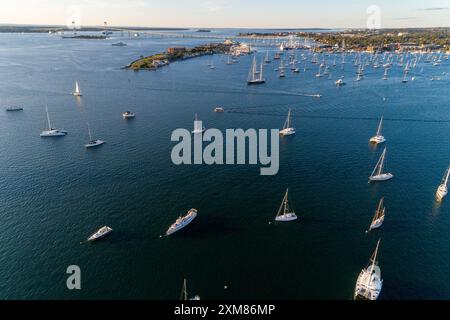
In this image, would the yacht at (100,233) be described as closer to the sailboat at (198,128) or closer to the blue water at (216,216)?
the blue water at (216,216)

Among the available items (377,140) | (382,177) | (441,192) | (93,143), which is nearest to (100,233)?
(93,143)

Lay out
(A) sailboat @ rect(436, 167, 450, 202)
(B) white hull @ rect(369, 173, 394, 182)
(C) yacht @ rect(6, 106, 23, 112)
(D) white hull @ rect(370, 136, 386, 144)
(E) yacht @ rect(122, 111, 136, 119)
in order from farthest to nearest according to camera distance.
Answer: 1. (C) yacht @ rect(6, 106, 23, 112)
2. (E) yacht @ rect(122, 111, 136, 119)
3. (D) white hull @ rect(370, 136, 386, 144)
4. (B) white hull @ rect(369, 173, 394, 182)
5. (A) sailboat @ rect(436, 167, 450, 202)

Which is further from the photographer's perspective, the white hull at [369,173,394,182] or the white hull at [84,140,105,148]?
the white hull at [84,140,105,148]

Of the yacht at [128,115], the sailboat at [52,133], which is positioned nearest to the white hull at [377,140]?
the yacht at [128,115]

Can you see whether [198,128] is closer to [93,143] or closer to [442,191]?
[93,143]

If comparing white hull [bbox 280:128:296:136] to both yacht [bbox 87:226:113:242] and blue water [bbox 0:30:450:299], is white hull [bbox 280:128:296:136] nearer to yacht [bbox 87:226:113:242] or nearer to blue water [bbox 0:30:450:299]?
blue water [bbox 0:30:450:299]

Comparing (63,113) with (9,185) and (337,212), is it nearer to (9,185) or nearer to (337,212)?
(9,185)

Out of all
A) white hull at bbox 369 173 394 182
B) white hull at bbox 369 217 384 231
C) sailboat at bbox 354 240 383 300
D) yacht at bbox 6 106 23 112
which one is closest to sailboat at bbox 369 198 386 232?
white hull at bbox 369 217 384 231
